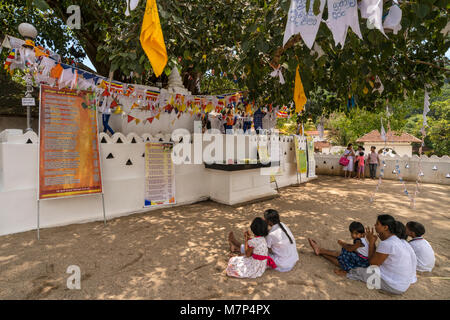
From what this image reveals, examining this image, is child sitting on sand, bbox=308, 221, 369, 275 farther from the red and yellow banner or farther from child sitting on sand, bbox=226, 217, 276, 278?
the red and yellow banner

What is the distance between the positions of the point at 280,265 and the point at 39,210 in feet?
13.2

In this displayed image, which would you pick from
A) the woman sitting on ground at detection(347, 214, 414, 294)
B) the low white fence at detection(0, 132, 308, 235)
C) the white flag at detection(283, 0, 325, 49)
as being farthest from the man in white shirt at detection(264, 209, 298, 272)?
the low white fence at detection(0, 132, 308, 235)

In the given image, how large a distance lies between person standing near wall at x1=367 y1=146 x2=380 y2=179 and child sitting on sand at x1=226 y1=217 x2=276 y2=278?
9.78m

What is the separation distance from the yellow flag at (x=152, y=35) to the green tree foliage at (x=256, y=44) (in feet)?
0.54

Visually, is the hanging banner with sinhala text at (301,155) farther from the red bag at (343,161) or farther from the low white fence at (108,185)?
the low white fence at (108,185)

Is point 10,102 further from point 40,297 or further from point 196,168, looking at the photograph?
point 40,297

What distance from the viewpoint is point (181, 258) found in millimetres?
3312

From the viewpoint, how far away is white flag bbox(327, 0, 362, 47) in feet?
7.59

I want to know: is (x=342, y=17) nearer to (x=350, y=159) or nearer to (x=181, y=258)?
(x=181, y=258)

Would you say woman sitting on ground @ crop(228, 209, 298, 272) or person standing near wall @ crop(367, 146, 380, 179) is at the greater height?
person standing near wall @ crop(367, 146, 380, 179)

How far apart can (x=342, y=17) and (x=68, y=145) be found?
4.49m

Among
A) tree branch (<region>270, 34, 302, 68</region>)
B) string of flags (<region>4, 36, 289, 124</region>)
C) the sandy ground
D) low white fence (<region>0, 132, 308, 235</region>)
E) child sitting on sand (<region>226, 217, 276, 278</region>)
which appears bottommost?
the sandy ground

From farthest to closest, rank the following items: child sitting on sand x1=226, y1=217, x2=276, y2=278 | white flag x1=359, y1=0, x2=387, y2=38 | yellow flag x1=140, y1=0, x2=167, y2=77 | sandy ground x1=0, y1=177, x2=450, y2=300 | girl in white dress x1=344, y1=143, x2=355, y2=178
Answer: girl in white dress x1=344, y1=143, x2=355, y2=178 < child sitting on sand x1=226, y1=217, x2=276, y2=278 < yellow flag x1=140, y1=0, x2=167, y2=77 < sandy ground x1=0, y1=177, x2=450, y2=300 < white flag x1=359, y1=0, x2=387, y2=38

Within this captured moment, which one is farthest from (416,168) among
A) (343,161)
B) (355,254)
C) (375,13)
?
(375,13)
